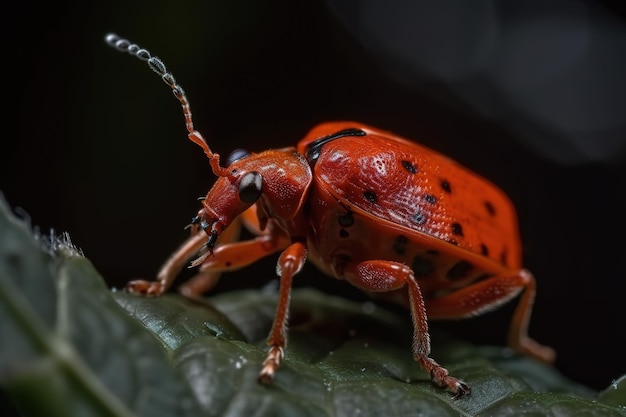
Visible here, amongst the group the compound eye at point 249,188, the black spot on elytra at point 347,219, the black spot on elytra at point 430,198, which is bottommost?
the black spot on elytra at point 347,219

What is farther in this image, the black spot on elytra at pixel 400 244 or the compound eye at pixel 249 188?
the black spot on elytra at pixel 400 244

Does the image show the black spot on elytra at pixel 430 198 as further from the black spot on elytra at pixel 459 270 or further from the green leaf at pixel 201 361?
the green leaf at pixel 201 361

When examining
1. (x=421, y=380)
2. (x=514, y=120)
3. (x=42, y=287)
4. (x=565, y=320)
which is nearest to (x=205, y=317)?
(x=421, y=380)

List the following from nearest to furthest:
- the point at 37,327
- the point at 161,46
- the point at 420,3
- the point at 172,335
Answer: the point at 37,327 → the point at 172,335 → the point at 161,46 → the point at 420,3

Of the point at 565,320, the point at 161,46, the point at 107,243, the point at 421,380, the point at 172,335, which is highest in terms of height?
the point at 161,46

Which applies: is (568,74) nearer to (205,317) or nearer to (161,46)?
(161,46)

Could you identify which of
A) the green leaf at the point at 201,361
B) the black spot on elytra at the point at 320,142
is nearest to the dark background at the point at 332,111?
the black spot on elytra at the point at 320,142
